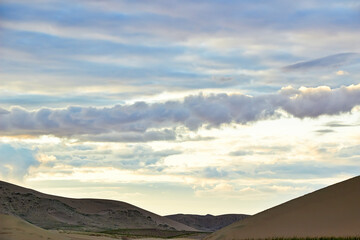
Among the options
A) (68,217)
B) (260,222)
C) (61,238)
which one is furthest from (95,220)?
(260,222)

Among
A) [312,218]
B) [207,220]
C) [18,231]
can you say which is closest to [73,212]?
[207,220]

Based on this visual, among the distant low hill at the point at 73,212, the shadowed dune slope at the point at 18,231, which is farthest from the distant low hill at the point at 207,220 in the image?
the shadowed dune slope at the point at 18,231

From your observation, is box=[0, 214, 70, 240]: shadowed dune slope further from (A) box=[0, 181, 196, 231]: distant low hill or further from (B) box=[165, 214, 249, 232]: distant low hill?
(B) box=[165, 214, 249, 232]: distant low hill

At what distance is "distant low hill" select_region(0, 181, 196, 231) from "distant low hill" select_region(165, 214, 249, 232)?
2752 cm

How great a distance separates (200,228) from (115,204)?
3232 cm

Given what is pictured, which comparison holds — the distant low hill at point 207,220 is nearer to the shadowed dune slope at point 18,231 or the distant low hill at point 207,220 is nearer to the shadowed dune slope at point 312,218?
the shadowed dune slope at point 18,231

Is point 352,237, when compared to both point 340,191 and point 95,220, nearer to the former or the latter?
point 340,191

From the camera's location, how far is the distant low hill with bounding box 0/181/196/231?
360 feet

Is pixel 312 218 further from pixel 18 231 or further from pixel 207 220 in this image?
pixel 207 220

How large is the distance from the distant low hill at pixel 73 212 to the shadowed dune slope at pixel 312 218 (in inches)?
2552

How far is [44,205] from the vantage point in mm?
117875

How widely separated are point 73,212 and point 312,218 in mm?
88898

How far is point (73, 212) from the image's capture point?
120938 millimetres

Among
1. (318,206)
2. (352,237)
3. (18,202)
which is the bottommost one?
(352,237)
